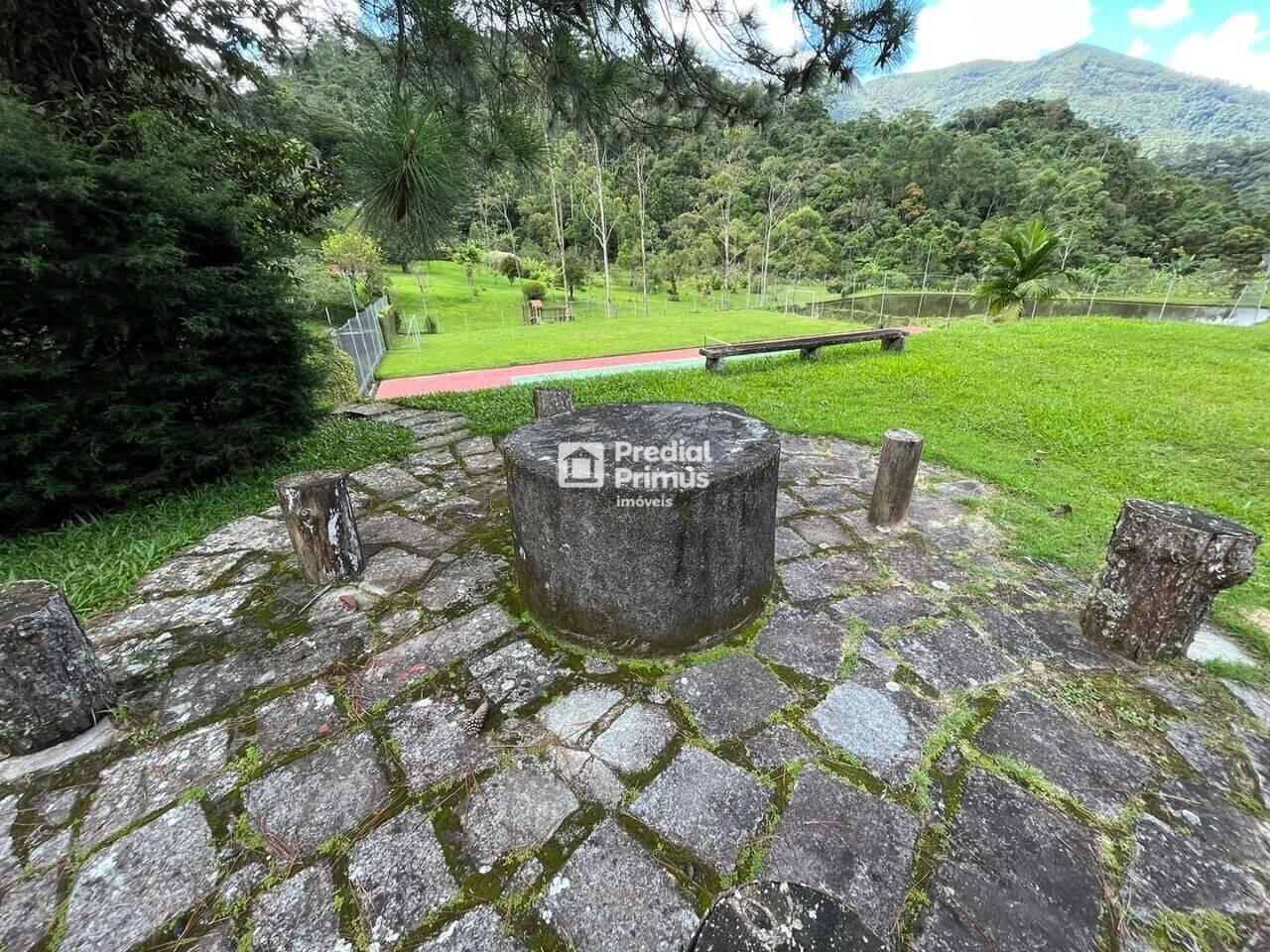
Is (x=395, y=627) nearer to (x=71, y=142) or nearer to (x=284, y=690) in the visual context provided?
(x=284, y=690)

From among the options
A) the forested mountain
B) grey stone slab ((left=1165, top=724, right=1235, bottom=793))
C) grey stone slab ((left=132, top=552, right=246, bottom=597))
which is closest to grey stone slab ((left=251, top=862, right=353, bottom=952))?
grey stone slab ((left=132, top=552, right=246, bottom=597))

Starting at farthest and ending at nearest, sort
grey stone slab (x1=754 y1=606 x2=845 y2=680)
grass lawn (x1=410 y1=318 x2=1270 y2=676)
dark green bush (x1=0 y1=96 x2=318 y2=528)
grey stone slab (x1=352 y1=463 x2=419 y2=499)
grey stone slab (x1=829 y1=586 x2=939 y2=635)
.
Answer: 1. grey stone slab (x1=352 y1=463 x2=419 y2=499)
2. grass lawn (x1=410 y1=318 x2=1270 y2=676)
3. dark green bush (x1=0 y1=96 x2=318 y2=528)
4. grey stone slab (x1=829 y1=586 x2=939 y2=635)
5. grey stone slab (x1=754 y1=606 x2=845 y2=680)

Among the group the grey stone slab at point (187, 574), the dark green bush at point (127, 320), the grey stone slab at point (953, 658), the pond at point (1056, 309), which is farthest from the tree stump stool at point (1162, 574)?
the pond at point (1056, 309)

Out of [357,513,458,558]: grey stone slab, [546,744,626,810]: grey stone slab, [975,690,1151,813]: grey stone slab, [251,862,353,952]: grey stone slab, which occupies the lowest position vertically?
[975,690,1151,813]: grey stone slab

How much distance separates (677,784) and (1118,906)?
109cm

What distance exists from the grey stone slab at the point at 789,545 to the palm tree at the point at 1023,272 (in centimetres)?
1241

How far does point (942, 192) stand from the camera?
36.3 m

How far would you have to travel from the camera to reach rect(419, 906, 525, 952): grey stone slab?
1155 millimetres

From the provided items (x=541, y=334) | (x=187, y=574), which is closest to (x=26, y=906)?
(x=187, y=574)

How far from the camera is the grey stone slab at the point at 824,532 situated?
9.35ft

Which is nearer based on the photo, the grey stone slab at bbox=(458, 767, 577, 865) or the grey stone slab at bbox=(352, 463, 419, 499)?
the grey stone slab at bbox=(458, 767, 577, 865)

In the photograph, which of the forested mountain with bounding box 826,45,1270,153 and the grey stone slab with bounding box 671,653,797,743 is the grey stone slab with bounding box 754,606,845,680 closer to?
the grey stone slab with bounding box 671,653,797,743

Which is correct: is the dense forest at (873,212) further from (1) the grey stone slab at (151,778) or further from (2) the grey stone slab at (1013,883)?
(2) the grey stone slab at (1013,883)

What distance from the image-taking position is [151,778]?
5.16 ft
